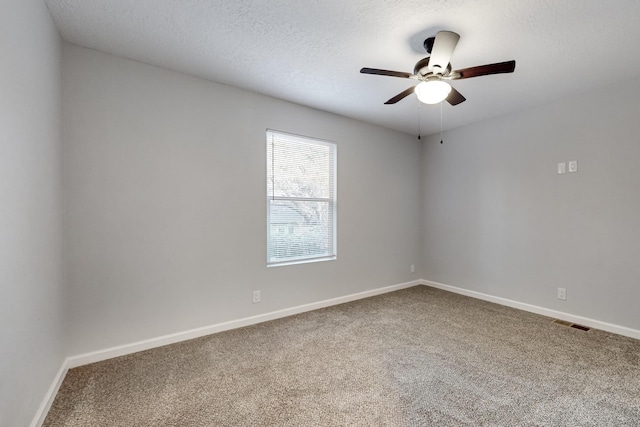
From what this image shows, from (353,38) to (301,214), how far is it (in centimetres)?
196

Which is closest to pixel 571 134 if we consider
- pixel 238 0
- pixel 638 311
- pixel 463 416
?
pixel 638 311

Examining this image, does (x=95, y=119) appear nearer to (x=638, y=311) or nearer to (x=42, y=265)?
(x=42, y=265)

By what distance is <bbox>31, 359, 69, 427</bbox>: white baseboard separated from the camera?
1.63 m

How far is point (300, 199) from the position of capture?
3533mm

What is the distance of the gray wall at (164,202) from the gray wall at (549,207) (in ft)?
6.67

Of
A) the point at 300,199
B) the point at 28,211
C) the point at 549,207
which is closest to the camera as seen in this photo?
the point at 28,211

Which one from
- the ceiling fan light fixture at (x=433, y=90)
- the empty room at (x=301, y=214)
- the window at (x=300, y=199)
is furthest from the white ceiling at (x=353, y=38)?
the window at (x=300, y=199)

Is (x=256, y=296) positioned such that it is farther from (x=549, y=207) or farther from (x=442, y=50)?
(x=549, y=207)

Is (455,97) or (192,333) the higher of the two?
(455,97)

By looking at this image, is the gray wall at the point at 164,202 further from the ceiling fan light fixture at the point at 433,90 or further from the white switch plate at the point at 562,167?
the white switch plate at the point at 562,167

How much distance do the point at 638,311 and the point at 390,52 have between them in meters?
3.31

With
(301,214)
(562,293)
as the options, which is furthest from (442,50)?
(562,293)

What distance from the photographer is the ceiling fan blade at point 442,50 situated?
178 centimetres

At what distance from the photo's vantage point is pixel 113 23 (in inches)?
80.0
